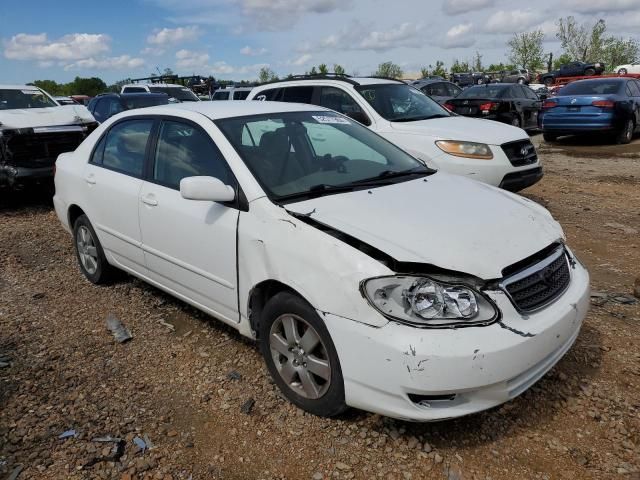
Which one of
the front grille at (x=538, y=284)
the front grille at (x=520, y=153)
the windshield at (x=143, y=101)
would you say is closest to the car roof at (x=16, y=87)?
the windshield at (x=143, y=101)

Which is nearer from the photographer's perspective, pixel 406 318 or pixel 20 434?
pixel 406 318

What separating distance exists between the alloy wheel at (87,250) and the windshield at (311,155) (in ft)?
6.73

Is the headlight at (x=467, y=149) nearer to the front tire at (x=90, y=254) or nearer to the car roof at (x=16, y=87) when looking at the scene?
the front tire at (x=90, y=254)

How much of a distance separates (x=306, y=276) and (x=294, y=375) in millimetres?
638

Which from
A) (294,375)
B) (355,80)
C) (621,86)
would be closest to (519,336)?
(294,375)

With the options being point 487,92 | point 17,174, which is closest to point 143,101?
point 17,174

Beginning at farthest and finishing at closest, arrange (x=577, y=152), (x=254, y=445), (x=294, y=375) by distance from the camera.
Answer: (x=577, y=152)
(x=294, y=375)
(x=254, y=445)

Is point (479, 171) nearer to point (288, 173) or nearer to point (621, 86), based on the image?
point (288, 173)

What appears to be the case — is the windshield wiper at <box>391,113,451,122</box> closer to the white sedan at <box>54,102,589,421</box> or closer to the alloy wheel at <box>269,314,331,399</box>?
the white sedan at <box>54,102,589,421</box>

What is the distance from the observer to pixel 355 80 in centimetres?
714

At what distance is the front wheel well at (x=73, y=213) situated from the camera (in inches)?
188

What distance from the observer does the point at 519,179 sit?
6.16 metres

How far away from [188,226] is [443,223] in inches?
62.6

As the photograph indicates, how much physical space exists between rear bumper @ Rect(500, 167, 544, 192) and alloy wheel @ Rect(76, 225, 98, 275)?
14.4ft
